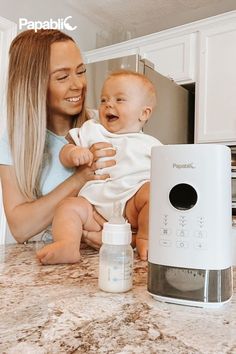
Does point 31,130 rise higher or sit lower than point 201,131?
lower

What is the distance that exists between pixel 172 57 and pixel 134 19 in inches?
24.9

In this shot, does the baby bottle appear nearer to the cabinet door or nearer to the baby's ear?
the baby's ear

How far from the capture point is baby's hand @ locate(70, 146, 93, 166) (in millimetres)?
847

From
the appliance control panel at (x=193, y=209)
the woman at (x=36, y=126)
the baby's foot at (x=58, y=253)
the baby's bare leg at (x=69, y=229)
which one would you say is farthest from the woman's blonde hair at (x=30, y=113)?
the appliance control panel at (x=193, y=209)

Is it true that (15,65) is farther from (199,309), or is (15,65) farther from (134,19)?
(134,19)

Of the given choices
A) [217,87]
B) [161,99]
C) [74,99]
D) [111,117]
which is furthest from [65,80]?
[217,87]

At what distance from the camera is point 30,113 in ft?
3.29

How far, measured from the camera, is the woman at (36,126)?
96 cm

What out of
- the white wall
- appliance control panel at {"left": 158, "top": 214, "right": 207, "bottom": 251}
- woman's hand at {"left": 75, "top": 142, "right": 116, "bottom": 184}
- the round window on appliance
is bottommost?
appliance control panel at {"left": 158, "top": 214, "right": 207, "bottom": 251}

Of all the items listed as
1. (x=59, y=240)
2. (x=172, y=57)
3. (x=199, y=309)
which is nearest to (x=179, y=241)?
(x=199, y=309)

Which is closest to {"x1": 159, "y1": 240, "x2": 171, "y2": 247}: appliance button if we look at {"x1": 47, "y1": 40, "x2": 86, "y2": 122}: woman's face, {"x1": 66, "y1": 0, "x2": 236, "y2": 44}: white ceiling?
{"x1": 47, "y1": 40, "x2": 86, "y2": 122}: woman's face

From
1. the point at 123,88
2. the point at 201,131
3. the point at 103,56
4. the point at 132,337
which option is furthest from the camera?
the point at 103,56

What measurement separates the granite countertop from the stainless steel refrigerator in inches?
50.0

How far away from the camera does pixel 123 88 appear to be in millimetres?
998
